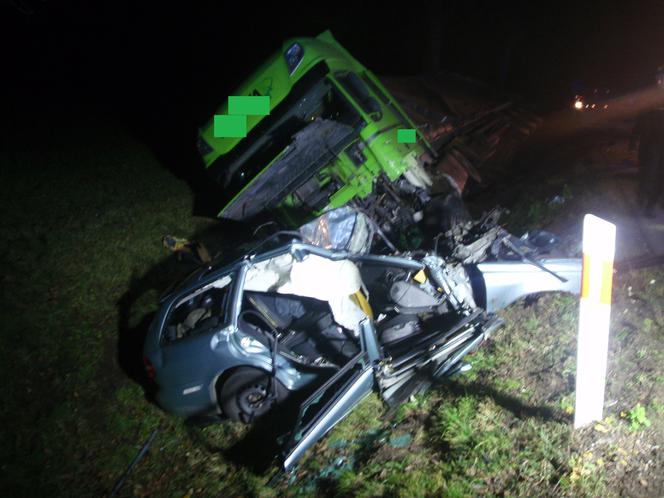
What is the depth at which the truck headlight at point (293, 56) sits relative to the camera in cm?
665

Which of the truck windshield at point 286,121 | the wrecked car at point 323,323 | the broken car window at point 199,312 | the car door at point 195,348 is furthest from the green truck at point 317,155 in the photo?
the car door at point 195,348

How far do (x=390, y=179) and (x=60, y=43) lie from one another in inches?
664

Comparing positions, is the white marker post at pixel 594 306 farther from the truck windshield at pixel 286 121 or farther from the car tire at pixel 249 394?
the truck windshield at pixel 286 121

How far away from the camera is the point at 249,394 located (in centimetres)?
435

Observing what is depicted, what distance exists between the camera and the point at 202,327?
172 inches

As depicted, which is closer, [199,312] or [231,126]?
[199,312]

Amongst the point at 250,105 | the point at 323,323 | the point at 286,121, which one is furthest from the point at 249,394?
the point at 250,105

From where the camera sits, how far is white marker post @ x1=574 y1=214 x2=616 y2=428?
8.81 feet

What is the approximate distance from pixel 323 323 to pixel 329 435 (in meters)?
1.00

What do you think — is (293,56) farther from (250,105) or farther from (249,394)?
(249,394)

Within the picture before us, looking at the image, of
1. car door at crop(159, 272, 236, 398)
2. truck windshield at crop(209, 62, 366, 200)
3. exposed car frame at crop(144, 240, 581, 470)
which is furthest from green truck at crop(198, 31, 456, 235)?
car door at crop(159, 272, 236, 398)

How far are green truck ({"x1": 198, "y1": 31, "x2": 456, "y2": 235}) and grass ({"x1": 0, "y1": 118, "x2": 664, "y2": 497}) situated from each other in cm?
192

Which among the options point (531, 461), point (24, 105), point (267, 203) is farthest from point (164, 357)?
point (24, 105)

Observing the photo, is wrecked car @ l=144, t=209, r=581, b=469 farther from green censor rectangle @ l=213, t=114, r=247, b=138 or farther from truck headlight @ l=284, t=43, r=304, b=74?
truck headlight @ l=284, t=43, r=304, b=74
